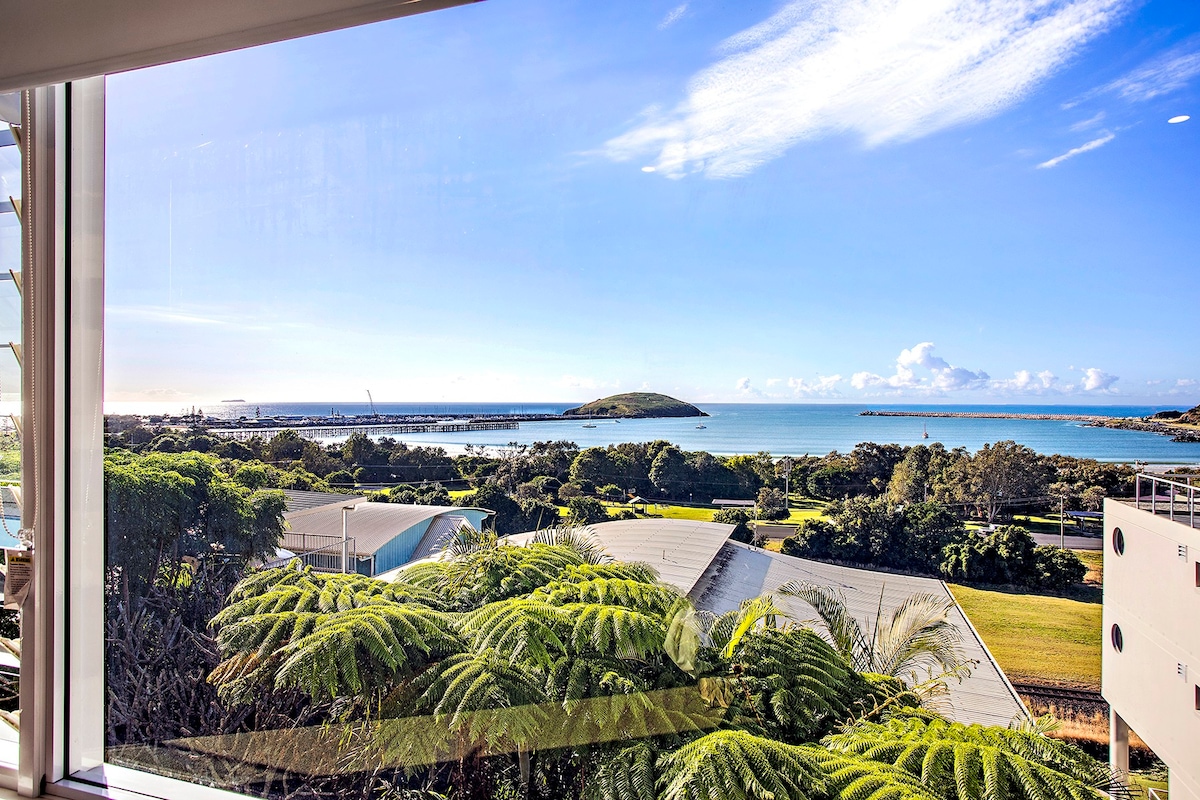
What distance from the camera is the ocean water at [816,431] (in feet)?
3.76

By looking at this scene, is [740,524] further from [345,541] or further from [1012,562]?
[345,541]

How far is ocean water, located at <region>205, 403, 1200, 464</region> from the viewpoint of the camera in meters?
1.15

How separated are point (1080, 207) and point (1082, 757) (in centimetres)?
96

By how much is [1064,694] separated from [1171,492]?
39cm

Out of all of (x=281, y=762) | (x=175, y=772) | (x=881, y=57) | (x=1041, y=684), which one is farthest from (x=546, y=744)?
(x=881, y=57)

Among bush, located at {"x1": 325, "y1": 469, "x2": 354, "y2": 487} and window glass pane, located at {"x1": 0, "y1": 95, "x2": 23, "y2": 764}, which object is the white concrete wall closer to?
bush, located at {"x1": 325, "y1": 469, "x2": 354, "y2": 487}

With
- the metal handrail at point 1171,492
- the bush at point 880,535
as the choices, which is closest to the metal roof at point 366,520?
the bush at point 880,535

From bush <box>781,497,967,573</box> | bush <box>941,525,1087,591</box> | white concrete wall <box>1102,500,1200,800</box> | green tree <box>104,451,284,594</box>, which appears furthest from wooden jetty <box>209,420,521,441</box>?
white concrete wall <box>1102,500,1200,800</box>

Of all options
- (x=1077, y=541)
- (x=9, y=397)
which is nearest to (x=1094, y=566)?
(x=1077, y=541)

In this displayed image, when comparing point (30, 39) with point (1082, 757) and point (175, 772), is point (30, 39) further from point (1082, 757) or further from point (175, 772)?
point (1082, 757)

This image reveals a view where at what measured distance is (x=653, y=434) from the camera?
148cm

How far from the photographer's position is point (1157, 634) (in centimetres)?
102

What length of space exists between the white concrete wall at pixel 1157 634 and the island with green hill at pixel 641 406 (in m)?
0.79

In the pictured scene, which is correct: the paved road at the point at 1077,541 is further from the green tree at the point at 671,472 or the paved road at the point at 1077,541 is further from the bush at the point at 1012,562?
the green tree at the point at 671,472
